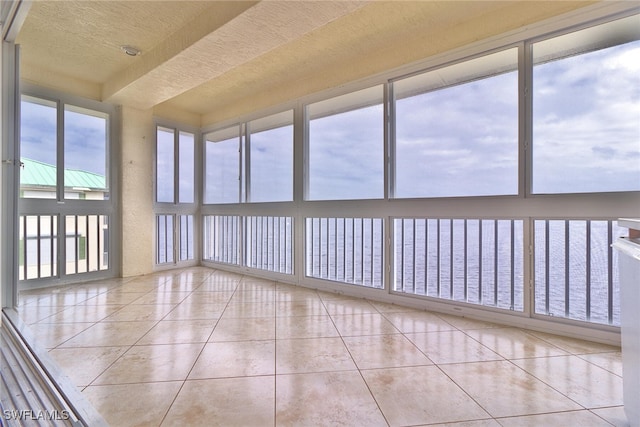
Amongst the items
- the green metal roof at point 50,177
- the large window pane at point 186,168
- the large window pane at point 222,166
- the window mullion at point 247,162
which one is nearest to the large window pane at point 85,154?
the green metal roof at point 50,177

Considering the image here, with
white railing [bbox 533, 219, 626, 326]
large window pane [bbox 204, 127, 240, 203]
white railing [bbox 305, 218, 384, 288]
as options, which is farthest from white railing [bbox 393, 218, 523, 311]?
large window pane [bbox 204, 127, 240, 203]

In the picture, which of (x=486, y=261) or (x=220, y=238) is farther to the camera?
(x=220, y=238)

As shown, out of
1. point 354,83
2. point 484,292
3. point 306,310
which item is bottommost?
point 306,310

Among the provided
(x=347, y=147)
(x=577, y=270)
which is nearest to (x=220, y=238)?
(x=347, y=147)

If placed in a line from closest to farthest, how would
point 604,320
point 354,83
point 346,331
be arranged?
point 604,320 < point 346,331 < point 354,83

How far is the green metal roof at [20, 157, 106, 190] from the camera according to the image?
3404mm

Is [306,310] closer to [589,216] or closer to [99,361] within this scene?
[99,361]

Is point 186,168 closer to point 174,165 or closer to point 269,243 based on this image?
point 174,165

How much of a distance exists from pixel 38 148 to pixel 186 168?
1892 mm

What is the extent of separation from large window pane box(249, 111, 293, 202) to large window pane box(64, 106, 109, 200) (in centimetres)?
206

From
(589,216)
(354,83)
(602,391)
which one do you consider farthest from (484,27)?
(602,391)

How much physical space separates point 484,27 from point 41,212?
5.20 metres

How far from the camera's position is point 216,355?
190 cm

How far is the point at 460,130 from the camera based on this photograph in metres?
2.74
